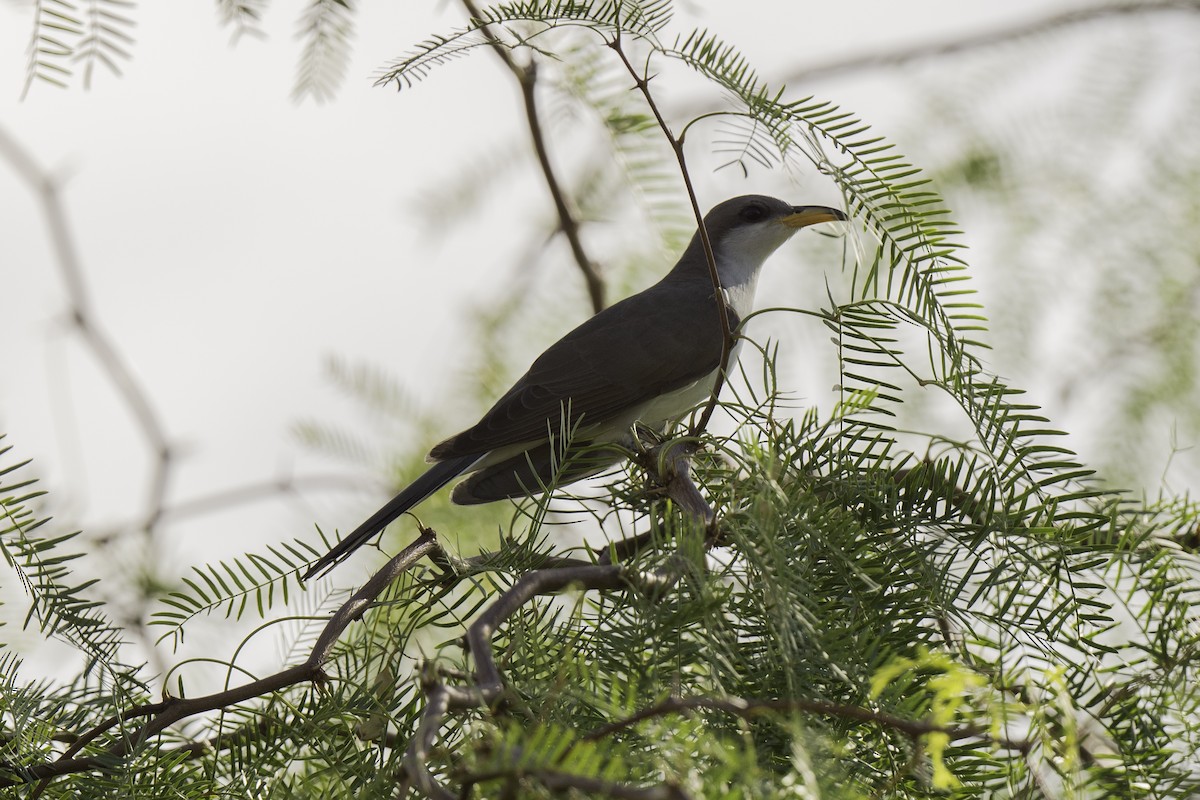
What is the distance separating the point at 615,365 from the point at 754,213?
3.92 ft

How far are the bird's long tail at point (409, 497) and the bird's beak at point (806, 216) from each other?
172 cm

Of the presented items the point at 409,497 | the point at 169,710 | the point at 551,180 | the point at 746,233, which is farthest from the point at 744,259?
the point at 169,710

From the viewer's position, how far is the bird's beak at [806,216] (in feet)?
14.3

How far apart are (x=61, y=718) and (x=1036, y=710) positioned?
1585mm

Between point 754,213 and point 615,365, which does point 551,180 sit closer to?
point 615,365

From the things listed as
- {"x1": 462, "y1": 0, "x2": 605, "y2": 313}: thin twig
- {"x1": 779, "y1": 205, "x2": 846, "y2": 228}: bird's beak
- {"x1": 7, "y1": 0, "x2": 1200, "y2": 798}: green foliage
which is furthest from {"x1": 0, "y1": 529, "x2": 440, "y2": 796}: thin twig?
{"x1": 779, "y1": 205, "x2": 846, "y2": 228}: bird's beak

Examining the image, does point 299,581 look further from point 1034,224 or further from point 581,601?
point 1034,224

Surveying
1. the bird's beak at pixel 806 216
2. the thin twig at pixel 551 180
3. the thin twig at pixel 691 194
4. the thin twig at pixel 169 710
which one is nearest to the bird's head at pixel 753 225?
the bird's beak at pixel 806 216

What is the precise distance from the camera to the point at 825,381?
342cm

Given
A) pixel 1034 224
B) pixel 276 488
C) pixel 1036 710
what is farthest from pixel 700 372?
A: pixel 1036 710

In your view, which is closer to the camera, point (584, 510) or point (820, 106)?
point (820, 106)

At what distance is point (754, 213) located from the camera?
16.3 ft

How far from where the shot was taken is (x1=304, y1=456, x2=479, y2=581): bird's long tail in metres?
3.00

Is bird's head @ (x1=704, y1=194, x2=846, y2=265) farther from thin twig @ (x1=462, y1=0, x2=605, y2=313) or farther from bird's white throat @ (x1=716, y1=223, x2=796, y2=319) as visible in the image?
thin twig @ (x1=462, y1=0, x2=605, y2=313)
